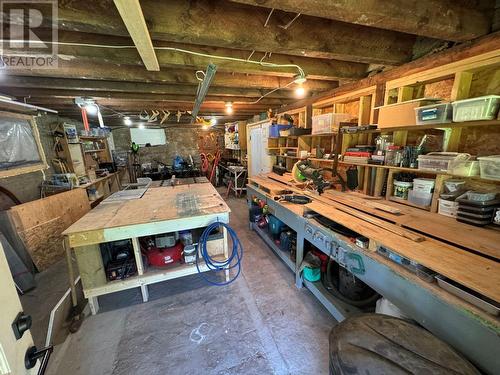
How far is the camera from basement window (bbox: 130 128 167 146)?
24.5 feet

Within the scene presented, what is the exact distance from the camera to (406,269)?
1183 millimetres

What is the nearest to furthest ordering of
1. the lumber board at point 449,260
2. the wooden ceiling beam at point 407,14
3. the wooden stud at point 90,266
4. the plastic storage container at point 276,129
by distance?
the lumber board at point 449,260
the wooden ceiling beam at point 407,14
the wooden stud at point 90,266
the plastic storage container at point 276,129

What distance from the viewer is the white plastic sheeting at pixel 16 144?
6.99 feet

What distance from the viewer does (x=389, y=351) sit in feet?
2.84

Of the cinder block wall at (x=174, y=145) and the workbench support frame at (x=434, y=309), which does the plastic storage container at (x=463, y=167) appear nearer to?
the workbench support frame at (x=434, y=309)

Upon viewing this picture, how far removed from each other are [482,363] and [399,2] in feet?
5.89

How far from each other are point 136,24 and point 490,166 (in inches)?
87.2

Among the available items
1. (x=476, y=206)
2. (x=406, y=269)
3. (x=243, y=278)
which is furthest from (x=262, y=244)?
(x=476, y=206)

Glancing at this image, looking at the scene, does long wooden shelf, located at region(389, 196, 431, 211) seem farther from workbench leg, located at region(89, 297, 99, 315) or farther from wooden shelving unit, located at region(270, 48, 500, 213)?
workbench leg, located at region(89, 297, 99, 315)

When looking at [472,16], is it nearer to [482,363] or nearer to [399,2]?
[399,2]

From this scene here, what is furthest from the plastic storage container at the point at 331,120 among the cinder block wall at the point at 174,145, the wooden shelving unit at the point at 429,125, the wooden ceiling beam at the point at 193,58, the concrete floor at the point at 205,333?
the cinder block wall at the point at 174,145

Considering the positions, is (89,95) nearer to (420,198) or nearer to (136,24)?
(136,24)

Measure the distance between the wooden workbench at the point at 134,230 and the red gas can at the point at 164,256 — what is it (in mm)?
62

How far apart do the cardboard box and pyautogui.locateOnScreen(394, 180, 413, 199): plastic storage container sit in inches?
21.8
